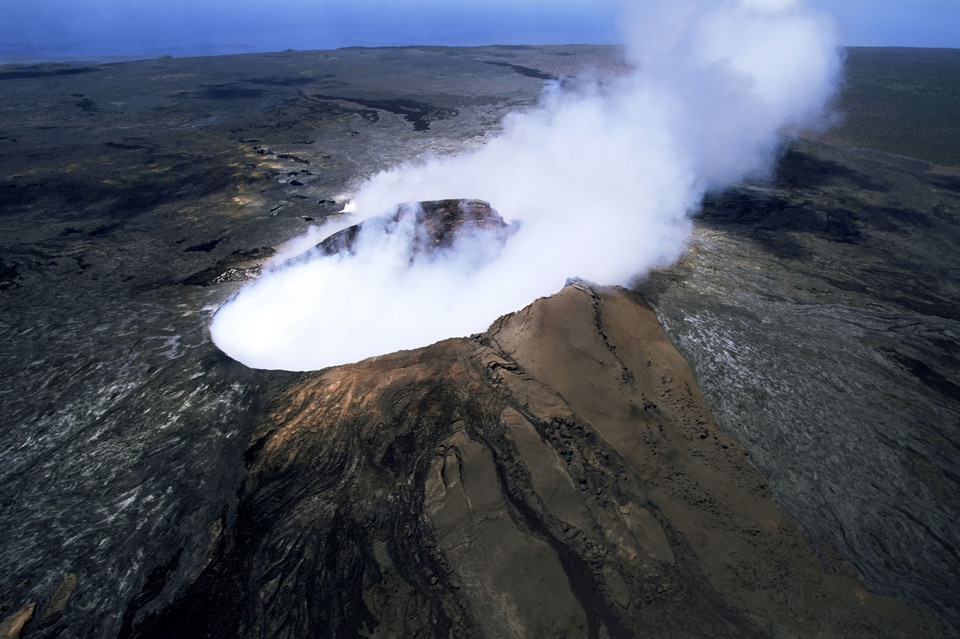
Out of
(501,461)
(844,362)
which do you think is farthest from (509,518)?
(844,362)

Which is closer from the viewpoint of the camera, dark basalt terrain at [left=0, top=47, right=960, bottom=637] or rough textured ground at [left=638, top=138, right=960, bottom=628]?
dark basalt terrain at [left=0, top=47, right=960, bottom=637]

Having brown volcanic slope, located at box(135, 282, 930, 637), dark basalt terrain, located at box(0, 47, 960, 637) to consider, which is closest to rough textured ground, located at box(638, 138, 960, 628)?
dark basalt terrain, located at box(0, 47, 960, 637)

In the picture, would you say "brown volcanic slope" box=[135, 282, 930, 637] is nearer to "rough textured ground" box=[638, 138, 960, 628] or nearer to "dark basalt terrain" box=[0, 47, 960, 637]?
"dark basalt terrain" box=[0, 47, 960, 637]

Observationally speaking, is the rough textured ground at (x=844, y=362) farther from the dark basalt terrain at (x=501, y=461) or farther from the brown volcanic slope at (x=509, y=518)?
the brown volcanic slope at (x=509, y=518)

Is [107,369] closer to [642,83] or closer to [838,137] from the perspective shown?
[642,83]

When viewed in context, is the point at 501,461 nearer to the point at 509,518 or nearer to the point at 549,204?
the point at 509,518

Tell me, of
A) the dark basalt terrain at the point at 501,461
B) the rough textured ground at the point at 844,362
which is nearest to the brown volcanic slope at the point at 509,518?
the dark basalt terrain at the point at 501,461
